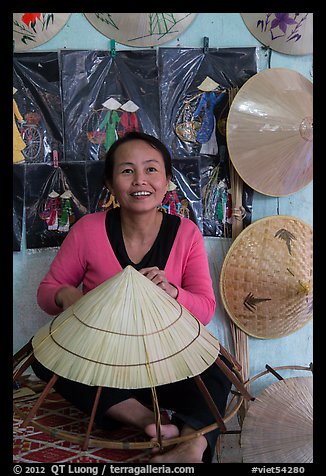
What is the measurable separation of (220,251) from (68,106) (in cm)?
90

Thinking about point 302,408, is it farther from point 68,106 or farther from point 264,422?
point 68,106

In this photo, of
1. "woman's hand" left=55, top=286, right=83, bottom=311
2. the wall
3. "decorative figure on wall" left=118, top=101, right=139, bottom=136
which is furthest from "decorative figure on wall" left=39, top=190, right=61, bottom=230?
"woman's hand" left=55, top=286, right=83, bottom=311

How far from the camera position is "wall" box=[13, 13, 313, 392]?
2.06 meters

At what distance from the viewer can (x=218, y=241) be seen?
7.13 ft

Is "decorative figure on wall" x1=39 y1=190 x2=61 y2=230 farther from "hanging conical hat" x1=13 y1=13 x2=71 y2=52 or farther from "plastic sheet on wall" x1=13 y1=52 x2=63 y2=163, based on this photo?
"hanging conical hat" x1=13 y1=13 x2=71 y2=52

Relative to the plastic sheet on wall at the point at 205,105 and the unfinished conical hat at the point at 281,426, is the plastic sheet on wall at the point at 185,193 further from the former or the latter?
the unfinished conical hat at the point at 281,426

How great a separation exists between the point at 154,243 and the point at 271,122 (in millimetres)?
720

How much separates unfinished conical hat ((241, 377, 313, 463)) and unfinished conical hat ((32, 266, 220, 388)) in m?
0.53

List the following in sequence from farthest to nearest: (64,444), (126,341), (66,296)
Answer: (66,296), (64,444), (126,341)

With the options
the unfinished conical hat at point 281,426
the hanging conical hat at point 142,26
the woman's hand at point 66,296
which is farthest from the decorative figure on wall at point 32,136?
the unfinished conical hat at point 281,426

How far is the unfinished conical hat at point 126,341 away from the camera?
1.13 m

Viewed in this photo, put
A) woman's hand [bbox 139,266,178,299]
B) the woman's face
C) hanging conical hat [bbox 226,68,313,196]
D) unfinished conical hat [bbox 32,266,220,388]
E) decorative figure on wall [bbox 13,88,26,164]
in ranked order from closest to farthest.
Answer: unfinished conical hat [bbox 32,266,220,388], woman's hand [bbox 139,266,178,299], the woman's face, hanging conical hat [bbox 226,68,313,196], decorative figure on wall [bbox 13,88,26,164]

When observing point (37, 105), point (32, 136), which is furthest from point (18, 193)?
point (37, 105)

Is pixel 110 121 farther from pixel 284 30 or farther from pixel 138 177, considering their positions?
pixel 284 30
